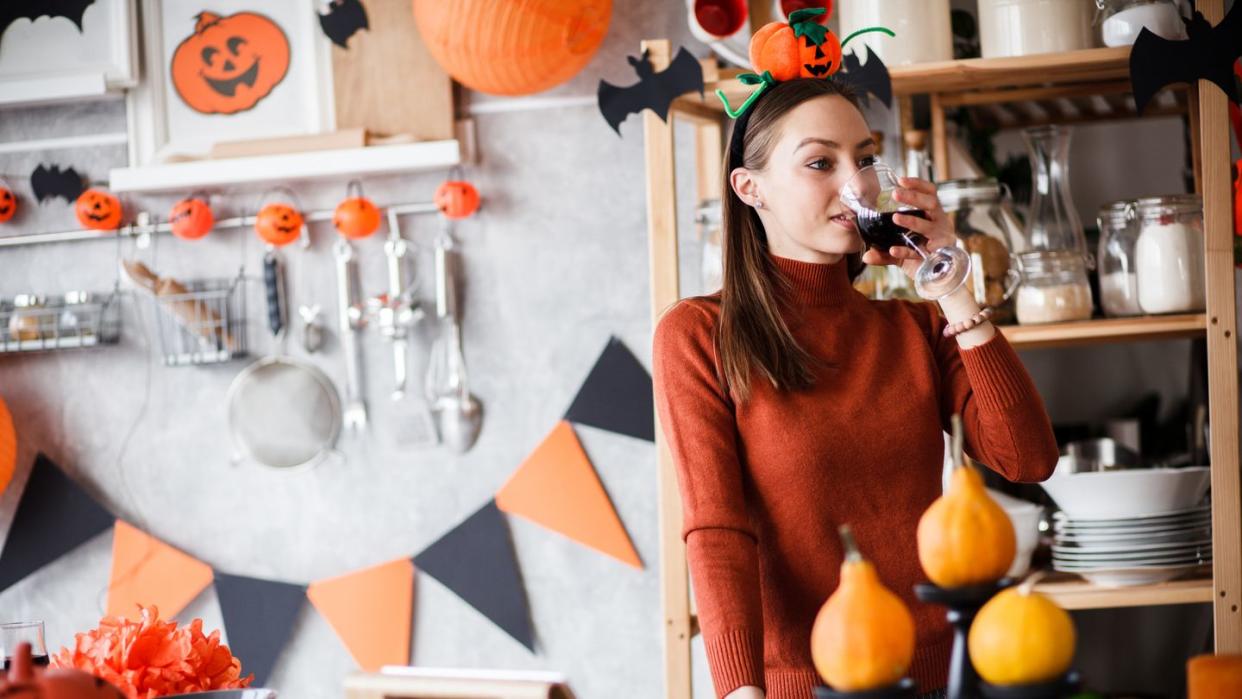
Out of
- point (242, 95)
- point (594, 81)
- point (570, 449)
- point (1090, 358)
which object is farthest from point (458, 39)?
point (1090, 358)

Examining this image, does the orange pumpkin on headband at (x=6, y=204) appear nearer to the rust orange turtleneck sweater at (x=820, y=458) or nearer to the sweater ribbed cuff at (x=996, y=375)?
the rust orange turtleneck sweater at (x=820, y=458)

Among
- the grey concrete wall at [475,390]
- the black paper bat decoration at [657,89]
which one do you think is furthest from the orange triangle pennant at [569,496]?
the black paper bat decoration at [657,89]

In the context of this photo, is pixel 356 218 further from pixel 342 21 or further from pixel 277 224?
pixel 342 21

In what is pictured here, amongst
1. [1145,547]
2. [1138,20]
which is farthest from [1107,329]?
[1138,20]

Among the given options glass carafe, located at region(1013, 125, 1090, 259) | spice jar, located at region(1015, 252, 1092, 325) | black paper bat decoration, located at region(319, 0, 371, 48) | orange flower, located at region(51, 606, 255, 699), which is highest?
black paper bat decoration, located at region(319, 0, 371, 48)

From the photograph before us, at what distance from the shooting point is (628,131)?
2.52m

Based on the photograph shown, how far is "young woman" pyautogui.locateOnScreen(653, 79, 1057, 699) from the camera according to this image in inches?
49.8

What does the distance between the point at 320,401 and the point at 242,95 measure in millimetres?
691

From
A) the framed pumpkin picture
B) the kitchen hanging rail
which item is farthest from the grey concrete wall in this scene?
the framed pumpkin picture

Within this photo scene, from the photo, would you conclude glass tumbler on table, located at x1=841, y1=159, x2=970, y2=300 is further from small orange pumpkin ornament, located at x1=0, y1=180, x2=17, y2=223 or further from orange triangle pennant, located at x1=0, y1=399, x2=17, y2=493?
small orange pumpkin ornament, located at x1=0, y1=180, x2=17, y2=223

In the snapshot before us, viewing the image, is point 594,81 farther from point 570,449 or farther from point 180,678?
point 180,678

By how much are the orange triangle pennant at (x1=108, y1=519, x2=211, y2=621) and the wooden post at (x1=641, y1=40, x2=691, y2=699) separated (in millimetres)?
1226

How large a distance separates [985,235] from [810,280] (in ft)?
2.47

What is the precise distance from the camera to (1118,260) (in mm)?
1981
